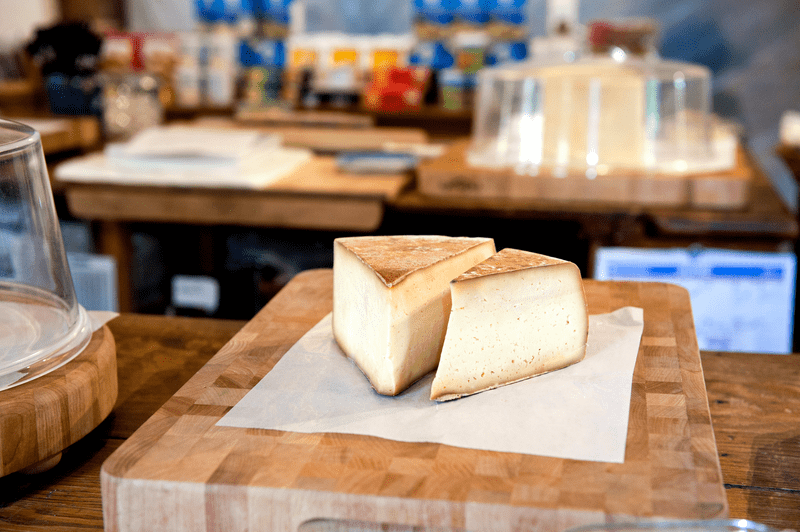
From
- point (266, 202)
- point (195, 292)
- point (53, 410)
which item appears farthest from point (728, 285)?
point (53, 410)

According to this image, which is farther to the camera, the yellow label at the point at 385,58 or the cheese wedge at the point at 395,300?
the yellow label at the point at 385,58

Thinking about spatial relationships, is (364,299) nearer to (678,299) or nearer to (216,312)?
(678,299)

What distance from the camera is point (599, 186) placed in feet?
5.80

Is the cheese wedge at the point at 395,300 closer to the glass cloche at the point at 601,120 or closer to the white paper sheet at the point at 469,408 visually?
the white paper sheet at the point at 469,408

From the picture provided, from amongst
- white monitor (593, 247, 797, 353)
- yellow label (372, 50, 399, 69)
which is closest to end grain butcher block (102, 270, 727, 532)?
white monitor (593, 247, 797, 353)

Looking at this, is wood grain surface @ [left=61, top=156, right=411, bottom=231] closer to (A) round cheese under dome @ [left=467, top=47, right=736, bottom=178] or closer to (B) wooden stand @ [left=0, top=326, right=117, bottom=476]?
(A) round cheese under dome @ [left=467, top=47, right=736, bottom=178]

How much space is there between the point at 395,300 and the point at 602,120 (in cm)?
126

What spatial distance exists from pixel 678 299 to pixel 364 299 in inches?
16.2

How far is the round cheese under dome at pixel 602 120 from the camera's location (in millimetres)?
1806

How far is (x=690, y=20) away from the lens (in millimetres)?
3195

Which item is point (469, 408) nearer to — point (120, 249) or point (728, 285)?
point (728, 285)

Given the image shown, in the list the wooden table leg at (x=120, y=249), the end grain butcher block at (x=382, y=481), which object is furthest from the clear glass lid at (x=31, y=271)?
the wooden table leg at (x=120, y=249)

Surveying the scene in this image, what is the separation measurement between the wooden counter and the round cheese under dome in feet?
3.11

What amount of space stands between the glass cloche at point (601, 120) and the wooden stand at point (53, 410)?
1.30 m
